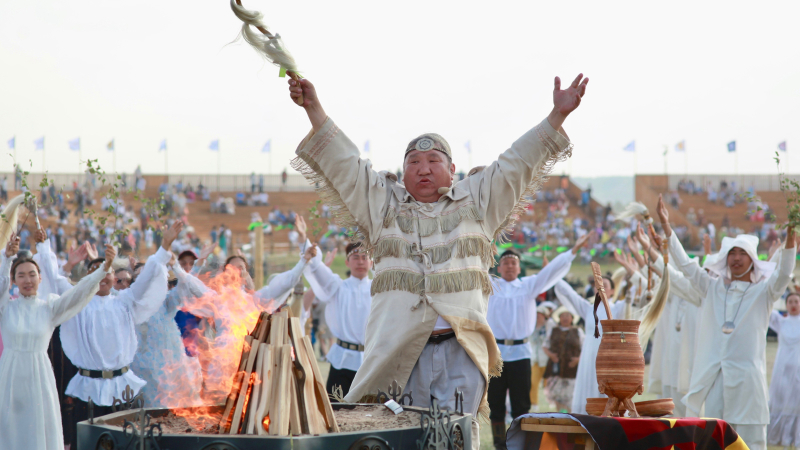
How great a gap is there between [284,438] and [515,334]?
589cm

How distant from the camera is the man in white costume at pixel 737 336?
6.94 metres

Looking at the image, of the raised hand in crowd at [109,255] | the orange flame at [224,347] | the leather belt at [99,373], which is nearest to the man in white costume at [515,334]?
the leather belt at [99,373]

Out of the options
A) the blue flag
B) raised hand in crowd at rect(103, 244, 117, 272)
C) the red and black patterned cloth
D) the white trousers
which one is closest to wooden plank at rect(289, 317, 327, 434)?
the red and black patterned cloth

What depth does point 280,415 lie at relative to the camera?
3.10 meters

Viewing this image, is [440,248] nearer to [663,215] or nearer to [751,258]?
[663,215]

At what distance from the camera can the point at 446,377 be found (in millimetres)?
3957

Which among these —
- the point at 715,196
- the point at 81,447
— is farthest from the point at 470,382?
the point at 715,196

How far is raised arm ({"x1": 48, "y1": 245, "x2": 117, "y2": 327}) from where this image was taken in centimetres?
616

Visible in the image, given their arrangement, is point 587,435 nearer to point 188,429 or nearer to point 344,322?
point 188,429

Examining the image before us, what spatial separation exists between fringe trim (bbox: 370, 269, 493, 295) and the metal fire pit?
752 millimetres

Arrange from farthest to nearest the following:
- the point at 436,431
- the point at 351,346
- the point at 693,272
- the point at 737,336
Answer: the point at 351,346 → the point at 693,272 → the point at 737,336 → the point at 436,431

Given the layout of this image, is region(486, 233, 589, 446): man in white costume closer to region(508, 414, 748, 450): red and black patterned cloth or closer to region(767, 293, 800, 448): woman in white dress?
region(767, 293, 800, 448): woman in white dress

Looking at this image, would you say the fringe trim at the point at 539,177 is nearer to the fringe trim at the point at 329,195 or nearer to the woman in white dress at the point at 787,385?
the fringe trim at the point at 329,195

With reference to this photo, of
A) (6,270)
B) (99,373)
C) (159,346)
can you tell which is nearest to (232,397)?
(6,270)
